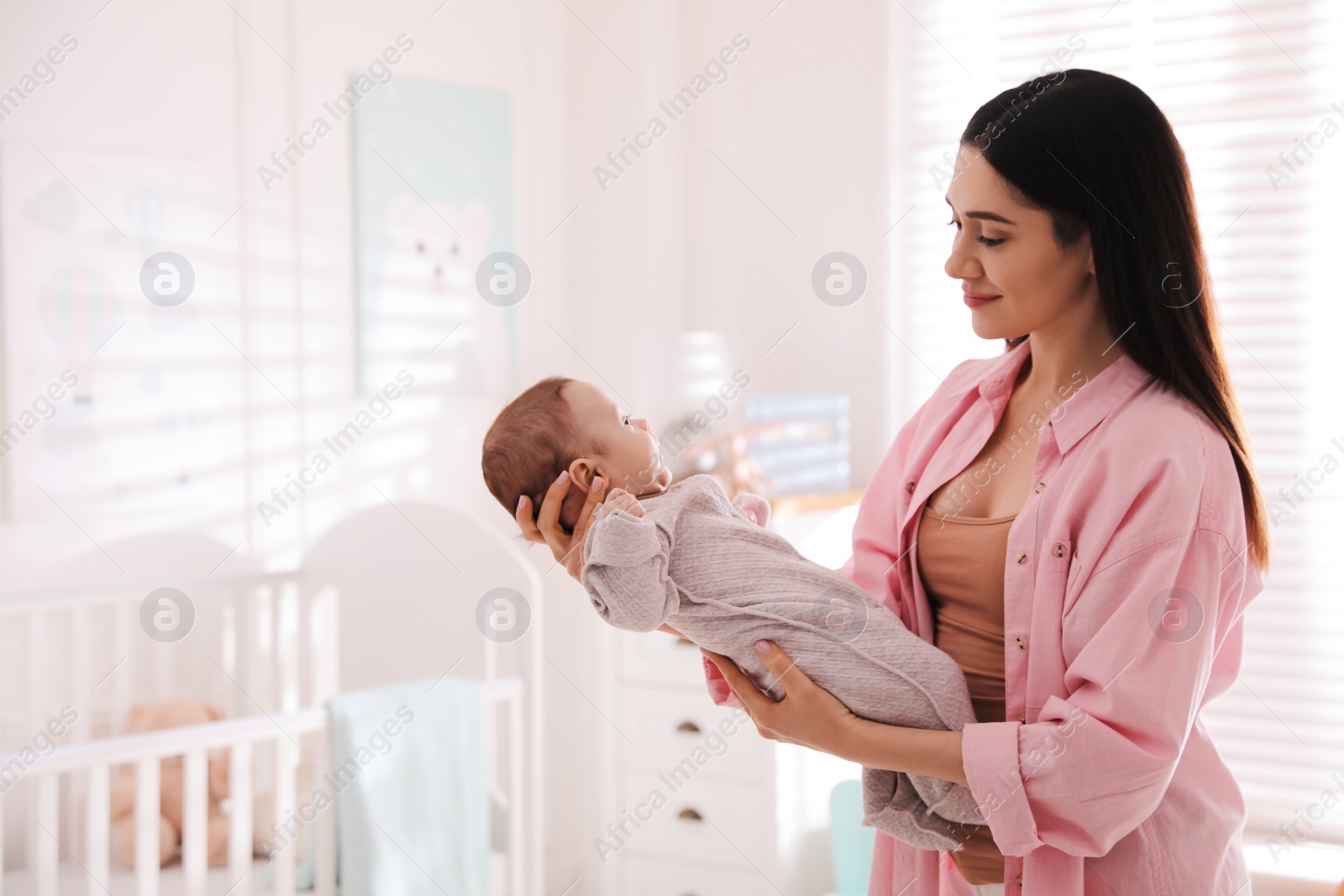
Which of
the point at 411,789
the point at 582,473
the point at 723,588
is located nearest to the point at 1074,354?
the point at 723,588

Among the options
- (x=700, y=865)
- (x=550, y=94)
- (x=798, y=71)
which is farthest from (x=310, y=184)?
(x=700, y=865)

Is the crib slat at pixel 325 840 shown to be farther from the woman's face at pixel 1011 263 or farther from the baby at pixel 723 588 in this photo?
the woman's face at pixel 1011 263

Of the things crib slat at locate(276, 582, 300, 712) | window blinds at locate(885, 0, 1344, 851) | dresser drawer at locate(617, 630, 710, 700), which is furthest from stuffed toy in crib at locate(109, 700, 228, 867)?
window blinds at locate(885, 0, 1344, 851)

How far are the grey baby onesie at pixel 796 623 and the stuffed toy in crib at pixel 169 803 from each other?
1.15 meters

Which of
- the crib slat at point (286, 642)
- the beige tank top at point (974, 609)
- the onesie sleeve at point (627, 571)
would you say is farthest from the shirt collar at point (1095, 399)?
the crib slat at point (286, 642)

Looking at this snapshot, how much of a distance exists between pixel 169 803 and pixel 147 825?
13.3 inches

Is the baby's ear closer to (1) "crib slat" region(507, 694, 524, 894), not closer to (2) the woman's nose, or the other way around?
(2) the woman's nose

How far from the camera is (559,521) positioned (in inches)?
49.8

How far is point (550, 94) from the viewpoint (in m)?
2.94

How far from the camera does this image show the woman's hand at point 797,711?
110cm

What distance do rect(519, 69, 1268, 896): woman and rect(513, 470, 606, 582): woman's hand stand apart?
0.01 metres

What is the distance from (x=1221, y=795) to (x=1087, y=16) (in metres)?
2.01

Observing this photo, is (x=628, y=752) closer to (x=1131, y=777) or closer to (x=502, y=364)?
(x=502, y=364)

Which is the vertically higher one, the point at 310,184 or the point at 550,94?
the point at 550,94
